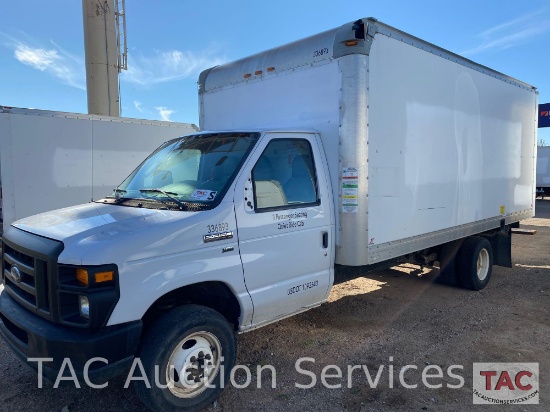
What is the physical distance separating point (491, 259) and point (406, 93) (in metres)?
3.72

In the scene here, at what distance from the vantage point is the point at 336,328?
16.2ft

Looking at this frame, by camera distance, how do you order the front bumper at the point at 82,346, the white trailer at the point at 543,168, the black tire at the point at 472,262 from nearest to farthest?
the front bumper at the point at 82,346
the black tire at the point at 472,262
the white trailer at the point at 543,168

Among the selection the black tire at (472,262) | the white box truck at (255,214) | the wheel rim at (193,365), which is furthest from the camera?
the black tire at (472,262)

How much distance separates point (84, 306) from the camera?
9.11 feet

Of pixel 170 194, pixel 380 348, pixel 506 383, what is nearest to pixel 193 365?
pixel 170 194

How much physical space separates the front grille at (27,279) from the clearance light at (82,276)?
11.0 inches

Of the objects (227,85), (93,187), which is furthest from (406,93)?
(93,187)

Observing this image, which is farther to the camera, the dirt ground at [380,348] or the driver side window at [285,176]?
the driver side window at [285,176]

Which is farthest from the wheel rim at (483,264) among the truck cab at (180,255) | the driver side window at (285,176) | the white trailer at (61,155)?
the white trailer at (61,155)

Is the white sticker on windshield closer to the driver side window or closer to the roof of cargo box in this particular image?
the driver side window

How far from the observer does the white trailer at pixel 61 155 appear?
305 inches

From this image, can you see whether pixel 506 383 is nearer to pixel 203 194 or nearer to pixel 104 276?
pixel 203 194

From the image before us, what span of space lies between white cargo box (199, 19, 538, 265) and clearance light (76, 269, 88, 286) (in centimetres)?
236

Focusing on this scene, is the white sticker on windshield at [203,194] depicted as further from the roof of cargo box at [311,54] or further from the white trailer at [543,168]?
the white trailer at [543,168]
